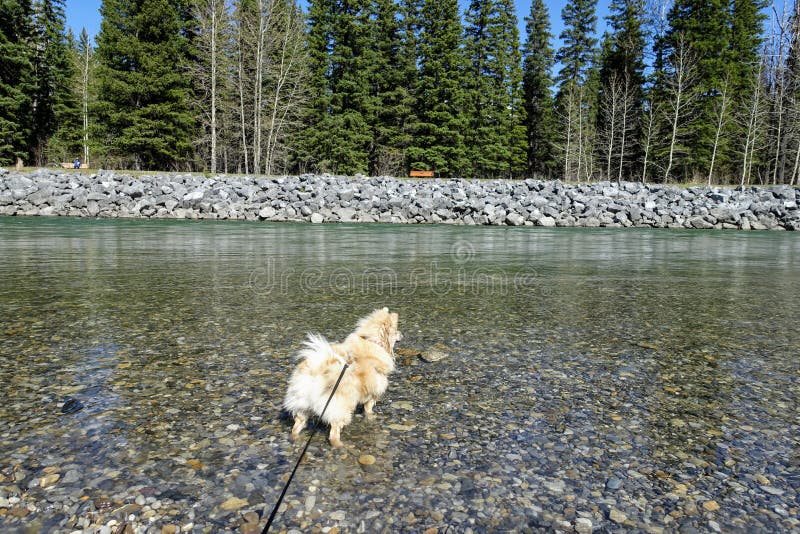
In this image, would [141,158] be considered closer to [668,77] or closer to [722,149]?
[668,77]

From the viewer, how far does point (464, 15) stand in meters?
48.1

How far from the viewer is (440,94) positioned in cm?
4497

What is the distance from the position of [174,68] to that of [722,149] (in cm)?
4376

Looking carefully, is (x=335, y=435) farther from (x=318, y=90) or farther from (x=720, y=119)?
(x=720, y=119)

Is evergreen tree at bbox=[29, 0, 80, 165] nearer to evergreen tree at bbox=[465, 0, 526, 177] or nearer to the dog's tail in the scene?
evergreen tree at bbox=[465, 0, 526, 177]

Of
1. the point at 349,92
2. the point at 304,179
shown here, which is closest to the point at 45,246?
the point at 304,179

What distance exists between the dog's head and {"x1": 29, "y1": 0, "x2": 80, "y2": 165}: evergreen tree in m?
54.4

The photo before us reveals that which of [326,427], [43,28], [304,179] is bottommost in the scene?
[326,427]

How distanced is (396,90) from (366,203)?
23266mm

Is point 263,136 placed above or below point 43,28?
below

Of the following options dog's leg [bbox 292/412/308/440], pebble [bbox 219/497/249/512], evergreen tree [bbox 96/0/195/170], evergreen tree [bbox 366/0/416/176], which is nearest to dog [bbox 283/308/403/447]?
dog's leg [bbox 292/412/308/440]

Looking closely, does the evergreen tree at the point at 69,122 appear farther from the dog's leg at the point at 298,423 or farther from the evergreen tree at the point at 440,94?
the dog's leg at the point at 298,423

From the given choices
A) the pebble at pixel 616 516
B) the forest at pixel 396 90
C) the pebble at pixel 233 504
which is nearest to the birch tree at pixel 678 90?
the forest at pixel 396 90

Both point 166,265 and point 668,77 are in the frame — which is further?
point 668,77
